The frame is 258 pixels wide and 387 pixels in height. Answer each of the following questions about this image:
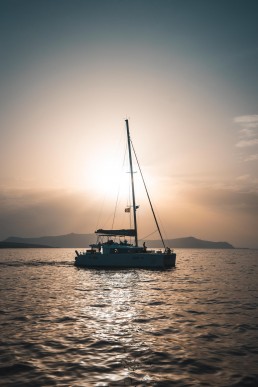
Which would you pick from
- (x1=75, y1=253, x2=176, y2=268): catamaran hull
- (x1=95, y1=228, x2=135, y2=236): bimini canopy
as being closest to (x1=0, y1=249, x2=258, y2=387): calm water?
(x1=75, y1=253, x2=176, y2=268): catamaran hull

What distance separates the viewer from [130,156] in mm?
49562

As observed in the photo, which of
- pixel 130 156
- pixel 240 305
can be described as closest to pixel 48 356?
pixel 240 305

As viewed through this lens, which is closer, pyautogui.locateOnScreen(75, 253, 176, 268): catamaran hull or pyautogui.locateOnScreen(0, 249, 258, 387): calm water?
pyautogui.locateOnScreen(0, 249, 258, 387): calm water

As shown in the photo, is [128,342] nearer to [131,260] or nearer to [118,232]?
[131,260]

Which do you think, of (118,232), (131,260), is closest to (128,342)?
(131,260)

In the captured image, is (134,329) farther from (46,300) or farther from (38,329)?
(46,300)

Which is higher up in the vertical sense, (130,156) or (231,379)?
(130,156)

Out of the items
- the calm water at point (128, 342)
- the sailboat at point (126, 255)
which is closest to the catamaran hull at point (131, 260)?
the sailboat at point (126, 255)

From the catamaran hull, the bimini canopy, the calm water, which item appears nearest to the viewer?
the calm water

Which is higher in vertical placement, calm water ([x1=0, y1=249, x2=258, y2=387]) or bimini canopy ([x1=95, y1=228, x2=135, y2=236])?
bimini canopy ([x1=95, y1=228, x2=135, y2=236])

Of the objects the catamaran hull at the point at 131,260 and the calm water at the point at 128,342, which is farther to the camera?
the catamaran hull at the point at 131,260

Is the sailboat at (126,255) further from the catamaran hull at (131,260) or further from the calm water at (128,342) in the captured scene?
the calm water at (128,342)

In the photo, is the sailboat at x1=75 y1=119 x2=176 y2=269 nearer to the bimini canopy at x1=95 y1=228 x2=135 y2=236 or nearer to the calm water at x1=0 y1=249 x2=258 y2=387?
the bimini canopy at x1=95 y1=228 x2=135 y2=236

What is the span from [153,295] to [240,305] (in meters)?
6.92
